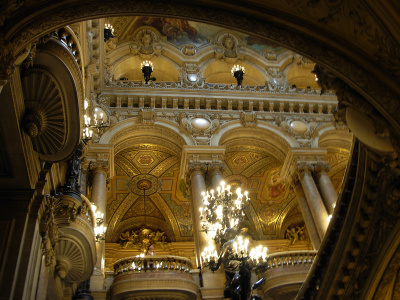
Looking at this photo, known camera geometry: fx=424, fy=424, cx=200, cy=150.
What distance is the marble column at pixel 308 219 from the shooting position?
1129 centimetres

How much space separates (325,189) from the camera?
12281 mm

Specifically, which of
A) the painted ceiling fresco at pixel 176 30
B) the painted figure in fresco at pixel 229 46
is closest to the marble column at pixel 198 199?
the painted figure in fresco at pixel 229 46

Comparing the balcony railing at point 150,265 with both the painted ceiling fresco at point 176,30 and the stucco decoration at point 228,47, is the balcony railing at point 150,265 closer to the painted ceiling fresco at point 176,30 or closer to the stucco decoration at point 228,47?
the stucco decoration at point 228,47

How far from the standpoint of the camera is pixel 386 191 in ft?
16.0

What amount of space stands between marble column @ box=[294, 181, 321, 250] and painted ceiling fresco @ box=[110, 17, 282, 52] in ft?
22.4

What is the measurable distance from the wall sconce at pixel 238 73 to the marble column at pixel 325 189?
4451 mm

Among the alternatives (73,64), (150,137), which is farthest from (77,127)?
(150,137)

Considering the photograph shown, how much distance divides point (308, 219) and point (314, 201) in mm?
549

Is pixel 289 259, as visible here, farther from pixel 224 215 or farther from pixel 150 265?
pixel 150 265

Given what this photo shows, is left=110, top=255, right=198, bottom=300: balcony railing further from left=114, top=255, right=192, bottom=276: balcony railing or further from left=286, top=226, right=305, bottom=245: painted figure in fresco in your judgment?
left=286, top=226, right=305, bottom=245: painted figure in fresco

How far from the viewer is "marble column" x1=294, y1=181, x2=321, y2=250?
11.3 metres

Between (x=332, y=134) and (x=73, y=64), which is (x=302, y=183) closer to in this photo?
(x=332, y=134)

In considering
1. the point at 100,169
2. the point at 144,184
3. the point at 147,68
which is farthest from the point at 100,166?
the point at 147,68

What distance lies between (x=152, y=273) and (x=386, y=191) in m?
5.87
